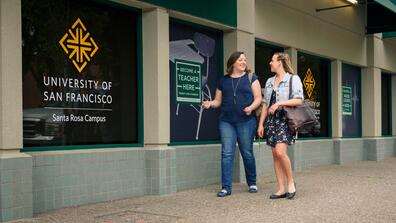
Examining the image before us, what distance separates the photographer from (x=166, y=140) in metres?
7.25

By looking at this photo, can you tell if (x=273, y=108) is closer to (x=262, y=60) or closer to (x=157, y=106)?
(x=157, y=106)

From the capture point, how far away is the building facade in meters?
5.50

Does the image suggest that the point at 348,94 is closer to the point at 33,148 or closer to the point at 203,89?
the point at 203,89

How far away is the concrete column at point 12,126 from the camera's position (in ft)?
17.4

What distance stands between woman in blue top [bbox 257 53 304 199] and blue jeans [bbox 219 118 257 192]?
287 mm

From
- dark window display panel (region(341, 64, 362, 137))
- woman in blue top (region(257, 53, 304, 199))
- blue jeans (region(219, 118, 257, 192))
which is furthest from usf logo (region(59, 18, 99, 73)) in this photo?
dark window display panel (region(341, 64, 362, 137))

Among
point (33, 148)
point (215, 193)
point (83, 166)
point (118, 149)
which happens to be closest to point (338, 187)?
point (215, 193)

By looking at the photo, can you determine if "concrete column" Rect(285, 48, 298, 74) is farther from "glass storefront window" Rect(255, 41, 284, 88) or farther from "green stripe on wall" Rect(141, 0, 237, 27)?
"green stripe on wall" Rect(141, 0, 237, 27)

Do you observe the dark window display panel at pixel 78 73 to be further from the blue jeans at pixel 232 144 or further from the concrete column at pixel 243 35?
the concrete column at pixel 243 35

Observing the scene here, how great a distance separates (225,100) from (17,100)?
283 centimetres

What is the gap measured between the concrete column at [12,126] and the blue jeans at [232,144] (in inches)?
102

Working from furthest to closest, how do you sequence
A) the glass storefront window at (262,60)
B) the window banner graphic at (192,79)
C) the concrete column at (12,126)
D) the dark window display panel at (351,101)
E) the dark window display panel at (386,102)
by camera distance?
the dark window display panel at (386,102) → the dark window display panel at (351,101) → the glass storefront window at (262,60) → the window banner graphic at (192,79) → the concrete column at (12,126)

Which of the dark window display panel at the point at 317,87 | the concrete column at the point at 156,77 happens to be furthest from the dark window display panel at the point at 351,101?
the concrete column at the point at 156,77

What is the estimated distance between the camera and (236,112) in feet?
23.3
